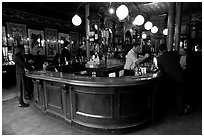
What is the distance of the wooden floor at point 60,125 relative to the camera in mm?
2818

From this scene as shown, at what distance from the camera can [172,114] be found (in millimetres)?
3523

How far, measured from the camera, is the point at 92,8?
24.4ft

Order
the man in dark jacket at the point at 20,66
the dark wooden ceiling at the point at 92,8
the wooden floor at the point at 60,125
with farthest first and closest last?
the dark wooden ceiling at the point at 92,8 → the man in dark jacket at the point at 20,66 → the wooden floor at the point at 60,125

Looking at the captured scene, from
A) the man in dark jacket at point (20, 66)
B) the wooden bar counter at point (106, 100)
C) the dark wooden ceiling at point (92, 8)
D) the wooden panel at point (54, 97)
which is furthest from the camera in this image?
the dark wooden ceiling at point (92, 8)

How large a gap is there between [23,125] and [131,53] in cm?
275

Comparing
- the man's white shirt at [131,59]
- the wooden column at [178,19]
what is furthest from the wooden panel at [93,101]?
the wooden column at [178,19]

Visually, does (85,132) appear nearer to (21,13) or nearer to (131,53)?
(131,53)

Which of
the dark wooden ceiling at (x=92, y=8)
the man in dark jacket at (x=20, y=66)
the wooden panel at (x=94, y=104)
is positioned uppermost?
the dark wooden ceiling at (x=92, y=8)

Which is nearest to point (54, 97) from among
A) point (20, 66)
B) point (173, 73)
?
point (20, 66)

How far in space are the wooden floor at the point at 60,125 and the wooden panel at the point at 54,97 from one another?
0.73 ft

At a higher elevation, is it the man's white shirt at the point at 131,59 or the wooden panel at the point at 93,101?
the man's white shirt at the point at 131,59

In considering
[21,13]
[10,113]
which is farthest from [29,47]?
[10,113]

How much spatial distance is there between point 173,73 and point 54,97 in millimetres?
2413

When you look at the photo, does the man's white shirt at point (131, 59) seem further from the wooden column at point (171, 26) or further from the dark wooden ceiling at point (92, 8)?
the wooden column at point (171, 26)
